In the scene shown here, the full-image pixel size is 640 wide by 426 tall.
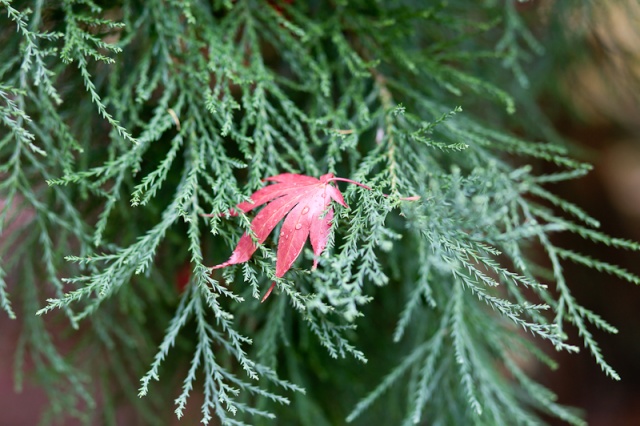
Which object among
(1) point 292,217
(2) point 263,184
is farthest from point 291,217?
(2) point 263,184

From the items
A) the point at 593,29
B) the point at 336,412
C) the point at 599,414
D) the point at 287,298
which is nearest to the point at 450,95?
the point at 593,29

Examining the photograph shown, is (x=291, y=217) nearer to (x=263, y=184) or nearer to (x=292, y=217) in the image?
(x=292, y=217)

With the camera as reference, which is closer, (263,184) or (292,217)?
(292,217)

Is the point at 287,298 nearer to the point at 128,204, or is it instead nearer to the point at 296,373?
the point at 296,373
